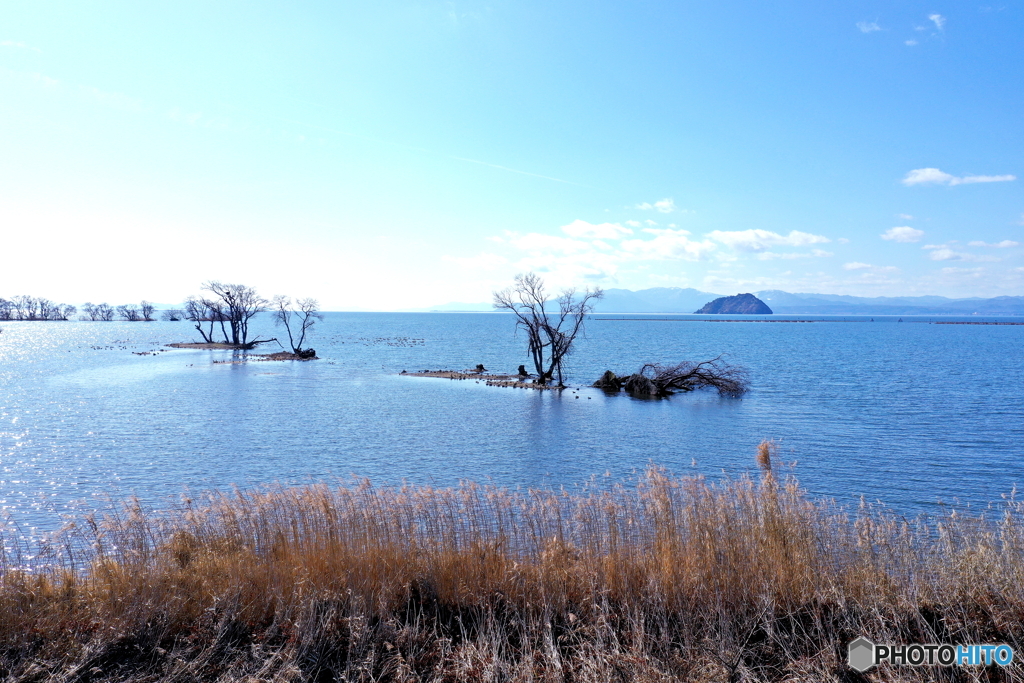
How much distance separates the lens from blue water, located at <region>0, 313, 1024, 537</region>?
21.0 m

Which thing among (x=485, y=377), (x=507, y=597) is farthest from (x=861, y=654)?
(x=485, y=377)

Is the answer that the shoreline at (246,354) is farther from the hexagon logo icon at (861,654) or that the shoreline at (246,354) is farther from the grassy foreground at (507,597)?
the hexagon logo icon at (861,654)

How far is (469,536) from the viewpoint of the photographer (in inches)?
406

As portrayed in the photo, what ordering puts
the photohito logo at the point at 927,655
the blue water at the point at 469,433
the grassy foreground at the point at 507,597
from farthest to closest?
the blue water at the point at 469,433
the grassy foreground at the point at 507,597
the photohito logo at the point at 927,655

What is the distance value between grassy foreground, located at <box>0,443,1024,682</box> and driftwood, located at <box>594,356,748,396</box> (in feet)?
119

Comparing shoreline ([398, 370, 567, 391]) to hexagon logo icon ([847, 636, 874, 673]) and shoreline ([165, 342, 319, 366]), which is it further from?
hexagon logo icon ([847, 636, 874, 673])

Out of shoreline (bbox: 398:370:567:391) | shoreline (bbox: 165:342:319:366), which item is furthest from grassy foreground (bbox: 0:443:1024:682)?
shoreline (bbox: 165:342:319:366)

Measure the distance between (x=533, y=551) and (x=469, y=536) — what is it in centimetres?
112

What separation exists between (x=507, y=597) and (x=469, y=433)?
22.0m

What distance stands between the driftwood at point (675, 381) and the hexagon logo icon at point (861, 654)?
3877 cm

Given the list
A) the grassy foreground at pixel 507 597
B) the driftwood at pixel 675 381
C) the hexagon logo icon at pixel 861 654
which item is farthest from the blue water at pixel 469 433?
the hexagon logo icon at pixel 861 654

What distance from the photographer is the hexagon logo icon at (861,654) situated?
23.5 feet

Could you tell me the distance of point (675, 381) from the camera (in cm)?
4794

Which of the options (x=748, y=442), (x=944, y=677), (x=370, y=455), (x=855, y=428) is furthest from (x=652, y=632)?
(x=855, y=428)
